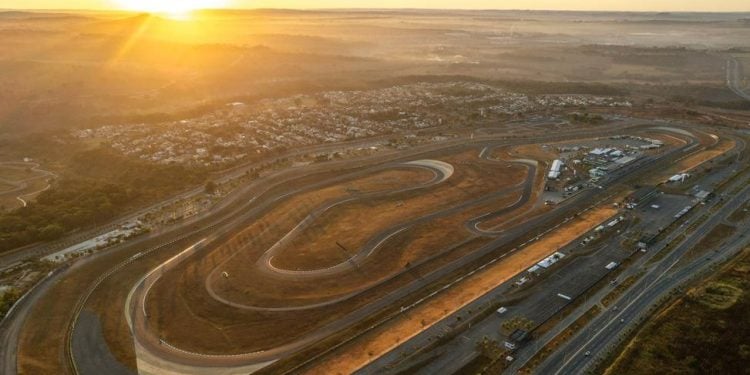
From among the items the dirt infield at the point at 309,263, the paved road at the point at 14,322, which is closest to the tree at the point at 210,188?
the dirt infield at the point at 309,263

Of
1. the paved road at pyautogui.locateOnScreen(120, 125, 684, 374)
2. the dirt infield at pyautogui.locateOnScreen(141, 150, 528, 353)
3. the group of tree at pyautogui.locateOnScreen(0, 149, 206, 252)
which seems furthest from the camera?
the group of tree at pyautogui.locateOnScreen(0, 149, 206, 252)

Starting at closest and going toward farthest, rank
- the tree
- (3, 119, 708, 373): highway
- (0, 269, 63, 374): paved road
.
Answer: (0, 269, 63, 374): paved road, (3, 119, 708, 373): highway, the tree

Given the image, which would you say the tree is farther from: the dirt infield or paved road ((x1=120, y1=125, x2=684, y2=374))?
paved road ((x1=120, y1=125, x2=684, y2=374))

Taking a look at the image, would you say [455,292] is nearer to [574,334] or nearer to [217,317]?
[574,334]

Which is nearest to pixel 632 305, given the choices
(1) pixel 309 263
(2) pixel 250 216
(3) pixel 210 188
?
(1) pixel 309 263

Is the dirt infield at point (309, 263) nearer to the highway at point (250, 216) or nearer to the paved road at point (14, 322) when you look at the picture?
the highway at point (250, 216)

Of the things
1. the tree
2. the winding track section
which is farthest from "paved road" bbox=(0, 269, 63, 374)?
the tree

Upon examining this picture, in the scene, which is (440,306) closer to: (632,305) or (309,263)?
(309,263)

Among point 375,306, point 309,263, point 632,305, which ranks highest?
point 309,263

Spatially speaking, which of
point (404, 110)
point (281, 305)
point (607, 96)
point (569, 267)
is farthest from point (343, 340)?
point (607, 96)
